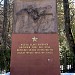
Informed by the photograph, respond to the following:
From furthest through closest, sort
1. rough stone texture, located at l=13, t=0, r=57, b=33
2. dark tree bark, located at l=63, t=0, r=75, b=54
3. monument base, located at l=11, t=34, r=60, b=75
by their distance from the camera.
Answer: dark tree bark, located at l=63, t=0, r=75, b=54
rough stone texture, located at l=13, t=0, r=57, b=33
monument base, located at l=11, t=34, r=60, b=75

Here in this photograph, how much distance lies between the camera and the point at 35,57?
33.6ft

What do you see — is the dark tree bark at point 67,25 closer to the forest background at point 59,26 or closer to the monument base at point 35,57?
the forest background at point 59,26

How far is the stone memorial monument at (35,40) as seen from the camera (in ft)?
33.4

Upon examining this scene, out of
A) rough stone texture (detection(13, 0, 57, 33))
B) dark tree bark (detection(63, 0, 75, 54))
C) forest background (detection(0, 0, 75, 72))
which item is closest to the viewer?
rough stone texture (detection(13, 0, 57, 33))

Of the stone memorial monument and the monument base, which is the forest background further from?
the monument base

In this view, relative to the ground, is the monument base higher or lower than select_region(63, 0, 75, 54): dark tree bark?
lower

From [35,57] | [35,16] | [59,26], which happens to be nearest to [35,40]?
[35,57]

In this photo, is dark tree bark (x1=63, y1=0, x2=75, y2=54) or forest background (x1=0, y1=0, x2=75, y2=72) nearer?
dark tree bark (x1=63, y1=0, x2=75, y2=54)

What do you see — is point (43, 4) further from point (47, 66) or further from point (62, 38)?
point (62, 38)

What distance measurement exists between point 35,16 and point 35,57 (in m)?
1.64

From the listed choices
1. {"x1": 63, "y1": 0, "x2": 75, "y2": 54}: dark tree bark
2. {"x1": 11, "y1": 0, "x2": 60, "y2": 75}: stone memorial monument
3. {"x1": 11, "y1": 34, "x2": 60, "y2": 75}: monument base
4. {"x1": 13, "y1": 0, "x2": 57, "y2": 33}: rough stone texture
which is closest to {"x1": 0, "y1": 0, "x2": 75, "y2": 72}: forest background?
{"x1": 63, "y1": 0, "x2": 75, "y2": 54}: dark tree bark

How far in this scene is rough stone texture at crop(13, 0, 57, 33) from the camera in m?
10.5

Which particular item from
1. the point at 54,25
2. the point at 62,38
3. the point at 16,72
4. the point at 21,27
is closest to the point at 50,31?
the point at 54,25

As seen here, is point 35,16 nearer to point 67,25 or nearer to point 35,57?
point 35,57
